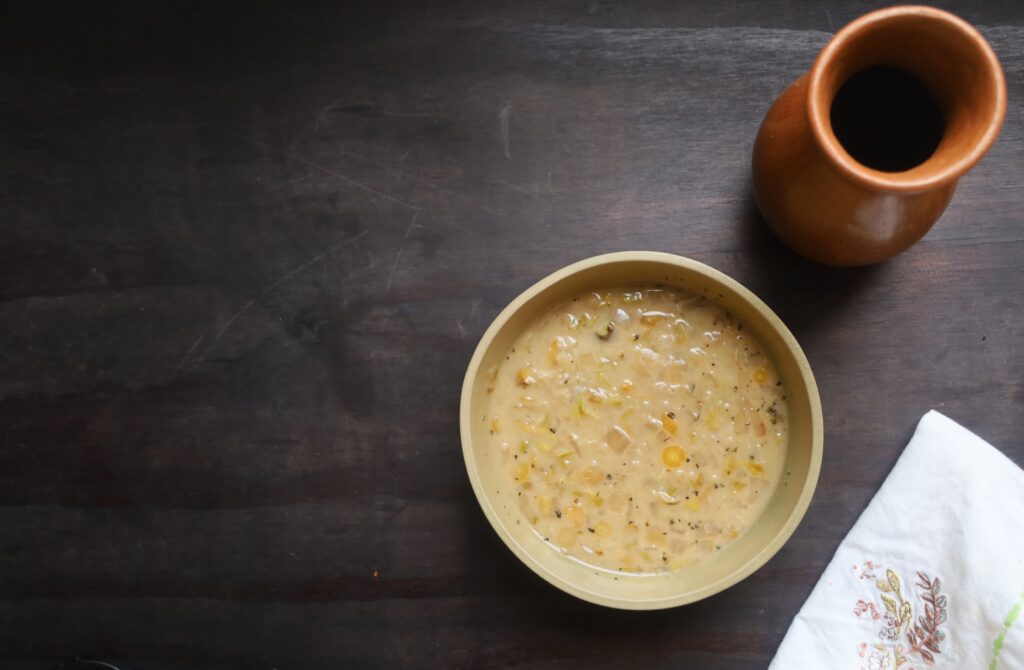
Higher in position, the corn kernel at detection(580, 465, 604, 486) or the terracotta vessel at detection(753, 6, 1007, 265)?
the terracotta vessel at detection(753, 6, 1007, 265)

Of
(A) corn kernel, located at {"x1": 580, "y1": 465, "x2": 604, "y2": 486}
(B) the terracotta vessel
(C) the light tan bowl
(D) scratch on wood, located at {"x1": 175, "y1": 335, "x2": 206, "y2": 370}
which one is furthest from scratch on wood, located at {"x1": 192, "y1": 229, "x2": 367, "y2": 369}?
(B) the terracotta vessel

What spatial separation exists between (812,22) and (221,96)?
82 cm

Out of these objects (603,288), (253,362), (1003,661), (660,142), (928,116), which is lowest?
(1003,661)

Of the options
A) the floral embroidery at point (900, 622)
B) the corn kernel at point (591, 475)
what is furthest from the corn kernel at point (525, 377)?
the floral embroidery at point (900, 622)

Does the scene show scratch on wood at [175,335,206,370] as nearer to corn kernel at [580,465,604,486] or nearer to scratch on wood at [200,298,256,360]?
scratch on wood at [200,298,256,360]

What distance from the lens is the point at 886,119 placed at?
1.05m

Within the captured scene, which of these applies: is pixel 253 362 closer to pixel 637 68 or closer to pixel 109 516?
pixel 109 516

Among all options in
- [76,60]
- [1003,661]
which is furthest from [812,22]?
[76,60]

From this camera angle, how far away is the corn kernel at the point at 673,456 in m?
1.15

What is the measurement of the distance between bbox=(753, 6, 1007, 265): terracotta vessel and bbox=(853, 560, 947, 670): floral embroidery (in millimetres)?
442

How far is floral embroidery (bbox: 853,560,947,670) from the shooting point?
46.8 inches

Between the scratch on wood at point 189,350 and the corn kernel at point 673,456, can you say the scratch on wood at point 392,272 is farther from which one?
the corn kernel at point 673,456

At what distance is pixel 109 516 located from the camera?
1271 mm

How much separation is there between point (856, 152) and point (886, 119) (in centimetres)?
5
